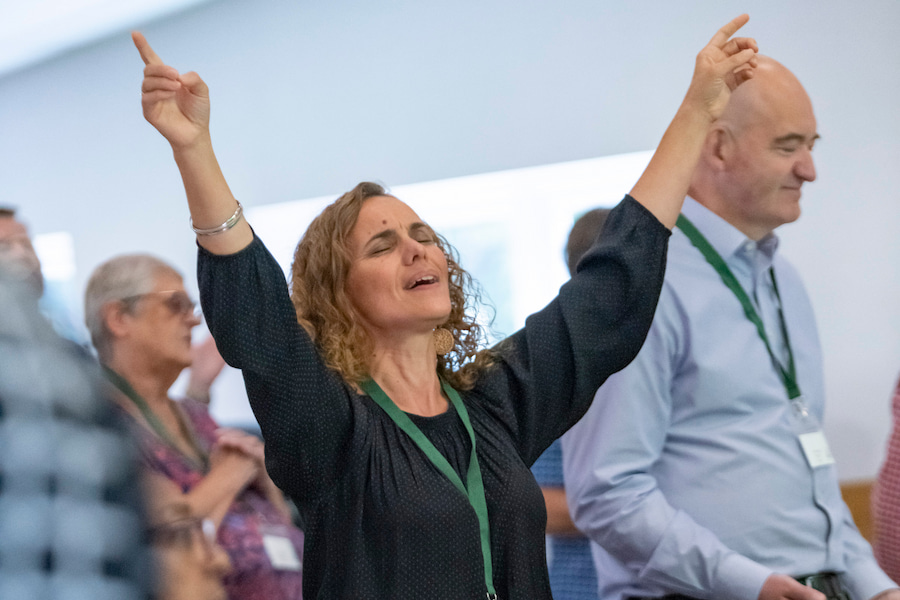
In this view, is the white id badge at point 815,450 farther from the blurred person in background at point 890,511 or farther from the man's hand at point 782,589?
the blurred person in background at point 890,511

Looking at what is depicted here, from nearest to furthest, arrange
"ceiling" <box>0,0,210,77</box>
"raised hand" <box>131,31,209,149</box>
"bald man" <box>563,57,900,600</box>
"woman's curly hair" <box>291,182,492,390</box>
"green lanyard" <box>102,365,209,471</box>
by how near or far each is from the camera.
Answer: "raised hand" <box>131,31,209,149</box>, "woman's curly hair" <box>291,182,492,390</box>, "bald man" <box>563,57,900,600</box>, "green lanyard" <box>102,365,209,471</box>, "ceiling" <box>0,0,210,77</box>

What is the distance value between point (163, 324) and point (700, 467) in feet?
4.65

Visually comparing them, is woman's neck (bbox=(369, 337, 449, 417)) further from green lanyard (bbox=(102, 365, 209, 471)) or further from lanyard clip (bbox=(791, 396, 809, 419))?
green lanyard (bbox=(102, 365, 209, 471))

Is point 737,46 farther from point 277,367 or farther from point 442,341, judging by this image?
point 277,367

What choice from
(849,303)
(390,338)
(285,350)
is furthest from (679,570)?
(849,303)

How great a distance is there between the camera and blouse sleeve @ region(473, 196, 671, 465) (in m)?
1.31

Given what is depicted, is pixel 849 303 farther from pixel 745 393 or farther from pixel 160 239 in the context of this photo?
pixel 160 239

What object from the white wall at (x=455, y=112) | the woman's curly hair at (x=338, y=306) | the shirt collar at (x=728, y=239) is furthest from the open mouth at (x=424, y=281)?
the white wall at (x=455, y=112)

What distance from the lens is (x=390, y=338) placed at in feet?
4.31

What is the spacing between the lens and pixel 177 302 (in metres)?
2.28

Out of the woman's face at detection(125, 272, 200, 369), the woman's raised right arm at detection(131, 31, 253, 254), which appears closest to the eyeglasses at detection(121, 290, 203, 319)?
the woman's face at detection(125, 272, 200, 369)

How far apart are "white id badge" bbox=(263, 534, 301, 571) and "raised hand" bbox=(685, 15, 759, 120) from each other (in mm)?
1475

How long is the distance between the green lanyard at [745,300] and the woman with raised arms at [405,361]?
0.41 metres

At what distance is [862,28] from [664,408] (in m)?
2.50
